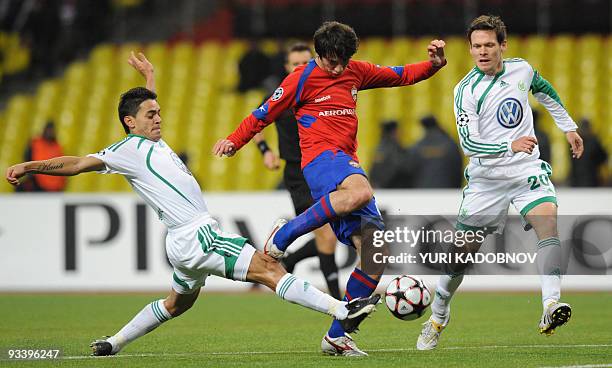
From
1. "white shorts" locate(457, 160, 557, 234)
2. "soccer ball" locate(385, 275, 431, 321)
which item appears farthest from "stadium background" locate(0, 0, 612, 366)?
"soccer ball" locate(385, 275, 431, 321)

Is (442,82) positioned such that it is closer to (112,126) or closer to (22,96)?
(112,126)

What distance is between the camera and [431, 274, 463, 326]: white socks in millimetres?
7539

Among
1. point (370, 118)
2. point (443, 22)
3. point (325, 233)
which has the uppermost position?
point (443, 22)

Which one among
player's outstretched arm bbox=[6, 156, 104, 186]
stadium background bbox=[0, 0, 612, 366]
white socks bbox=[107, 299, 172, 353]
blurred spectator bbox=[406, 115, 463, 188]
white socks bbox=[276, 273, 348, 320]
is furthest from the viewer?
stadium background bbox=[0, 0, 612, 366]

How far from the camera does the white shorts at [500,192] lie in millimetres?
7383

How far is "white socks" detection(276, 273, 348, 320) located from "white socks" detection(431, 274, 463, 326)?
1.19 meters

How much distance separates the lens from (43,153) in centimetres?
1501

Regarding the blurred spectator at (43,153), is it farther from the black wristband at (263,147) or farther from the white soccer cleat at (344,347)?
the white soccer cleat at (344,347)

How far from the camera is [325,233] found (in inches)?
386

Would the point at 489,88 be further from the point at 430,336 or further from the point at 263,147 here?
the point at 263,147

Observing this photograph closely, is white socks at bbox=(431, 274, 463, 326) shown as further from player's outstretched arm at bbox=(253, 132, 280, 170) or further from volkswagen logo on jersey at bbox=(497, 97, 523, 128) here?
player's outstretched arm at bbox=(253, 132, 280, 170)

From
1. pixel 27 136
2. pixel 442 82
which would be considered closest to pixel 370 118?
pixel 442 82

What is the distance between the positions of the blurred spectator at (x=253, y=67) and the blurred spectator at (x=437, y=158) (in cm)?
377

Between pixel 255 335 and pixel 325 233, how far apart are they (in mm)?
1517
